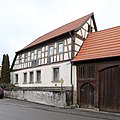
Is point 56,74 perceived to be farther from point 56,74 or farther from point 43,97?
point 43,97

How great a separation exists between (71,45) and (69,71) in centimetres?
251

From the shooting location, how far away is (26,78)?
33.5 meters

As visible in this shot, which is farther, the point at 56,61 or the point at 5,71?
the point at 5,71

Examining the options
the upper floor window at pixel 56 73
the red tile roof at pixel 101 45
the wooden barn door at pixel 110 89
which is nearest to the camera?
the wooden barn door at pixel 110 89

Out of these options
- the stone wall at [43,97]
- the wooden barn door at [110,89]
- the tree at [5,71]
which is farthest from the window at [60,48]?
A: the tree at [5,71]

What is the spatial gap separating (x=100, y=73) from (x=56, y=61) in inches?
283

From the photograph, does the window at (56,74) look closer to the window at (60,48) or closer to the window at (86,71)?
the window at (60,48)

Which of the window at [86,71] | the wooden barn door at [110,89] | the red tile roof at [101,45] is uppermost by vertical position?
the red tile roof at [101,45]

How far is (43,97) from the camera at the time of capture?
82.5 ft

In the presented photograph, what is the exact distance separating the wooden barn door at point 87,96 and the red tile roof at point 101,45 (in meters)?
2.42

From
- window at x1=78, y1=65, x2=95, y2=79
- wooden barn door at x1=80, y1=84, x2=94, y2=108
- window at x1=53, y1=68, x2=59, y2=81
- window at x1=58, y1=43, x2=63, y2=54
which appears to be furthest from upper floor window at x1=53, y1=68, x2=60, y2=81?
wooden barn door at x1=80, y1=84, x2=94, y2=108

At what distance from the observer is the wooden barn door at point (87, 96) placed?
854 inches

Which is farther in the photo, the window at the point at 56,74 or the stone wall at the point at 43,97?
the window at the point at 56,74

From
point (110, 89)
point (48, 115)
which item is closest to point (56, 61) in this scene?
point (110, 89)
